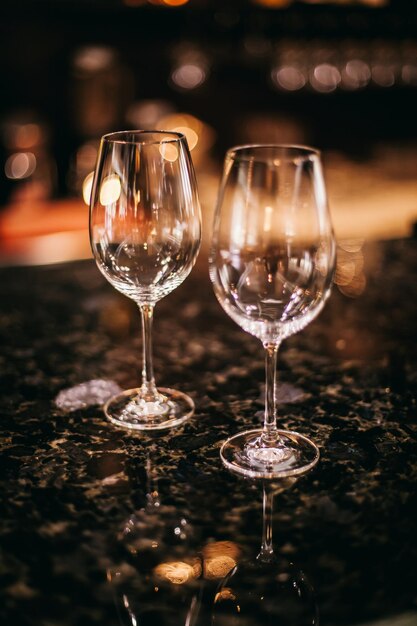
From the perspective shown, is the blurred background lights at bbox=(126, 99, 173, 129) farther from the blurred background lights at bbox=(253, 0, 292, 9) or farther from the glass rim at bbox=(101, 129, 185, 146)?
the glass rim at bbox=(101, 129, 185, 146)

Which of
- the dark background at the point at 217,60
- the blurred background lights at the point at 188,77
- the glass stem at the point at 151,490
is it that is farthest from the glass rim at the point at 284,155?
the blurred background lights at the point at 188,77

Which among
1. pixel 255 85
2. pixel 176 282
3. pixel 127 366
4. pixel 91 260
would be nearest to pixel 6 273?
pixel 91 260

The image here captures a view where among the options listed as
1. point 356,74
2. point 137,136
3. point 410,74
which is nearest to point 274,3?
point 356,74

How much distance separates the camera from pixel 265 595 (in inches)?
17.8

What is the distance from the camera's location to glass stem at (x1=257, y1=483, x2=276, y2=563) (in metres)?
0.48

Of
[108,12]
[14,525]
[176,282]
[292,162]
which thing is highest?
[108,12]

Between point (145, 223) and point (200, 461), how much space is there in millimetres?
204

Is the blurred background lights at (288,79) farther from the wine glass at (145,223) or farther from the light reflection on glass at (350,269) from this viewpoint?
the wine glass at (145,223)

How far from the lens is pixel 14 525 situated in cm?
52

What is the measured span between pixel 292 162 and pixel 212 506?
24cm

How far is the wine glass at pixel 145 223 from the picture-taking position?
0.66 metres

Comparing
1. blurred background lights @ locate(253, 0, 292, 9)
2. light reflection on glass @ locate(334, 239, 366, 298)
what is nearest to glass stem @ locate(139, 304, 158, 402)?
light reflection on glass @ locate(334, 239, 366, 298)

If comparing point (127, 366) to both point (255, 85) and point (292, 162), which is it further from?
point (255, 85)

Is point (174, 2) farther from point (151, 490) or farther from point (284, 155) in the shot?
point (151, 490)
